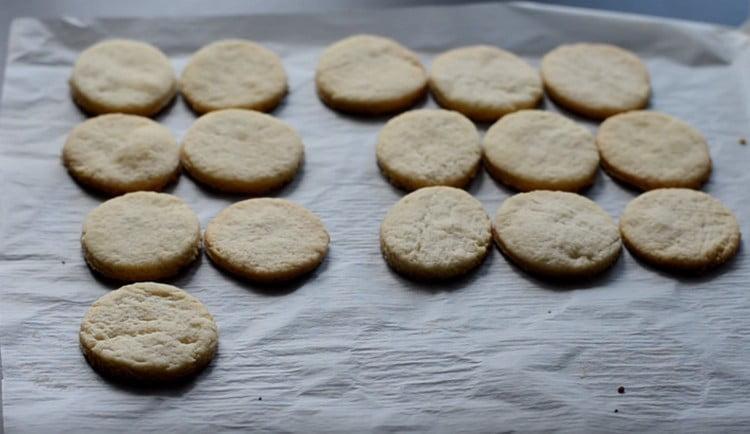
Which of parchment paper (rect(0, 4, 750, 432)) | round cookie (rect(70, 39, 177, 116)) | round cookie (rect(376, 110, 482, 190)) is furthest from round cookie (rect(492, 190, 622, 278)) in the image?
round cookie (rect(70, 39, 177, 116))

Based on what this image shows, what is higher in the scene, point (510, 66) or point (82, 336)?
point (510, 66)

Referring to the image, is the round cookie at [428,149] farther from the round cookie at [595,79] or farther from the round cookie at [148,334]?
the round cookie at [148,334]

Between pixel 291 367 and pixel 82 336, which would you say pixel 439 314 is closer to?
pixel 291 367

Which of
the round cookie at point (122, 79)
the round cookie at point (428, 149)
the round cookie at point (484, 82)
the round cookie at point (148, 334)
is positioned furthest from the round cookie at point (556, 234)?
the round cookie at point (122, 79)

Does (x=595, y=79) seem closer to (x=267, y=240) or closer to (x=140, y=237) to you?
(x=267, y=240)

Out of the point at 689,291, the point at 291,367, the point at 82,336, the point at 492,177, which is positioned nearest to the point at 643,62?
the point at 492,177

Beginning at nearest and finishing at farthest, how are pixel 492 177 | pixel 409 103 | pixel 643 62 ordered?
pixel 492 177, pixel 409 103, pixel 643 62

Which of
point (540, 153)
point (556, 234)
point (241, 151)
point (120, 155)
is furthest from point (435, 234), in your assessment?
point (120, 155)
